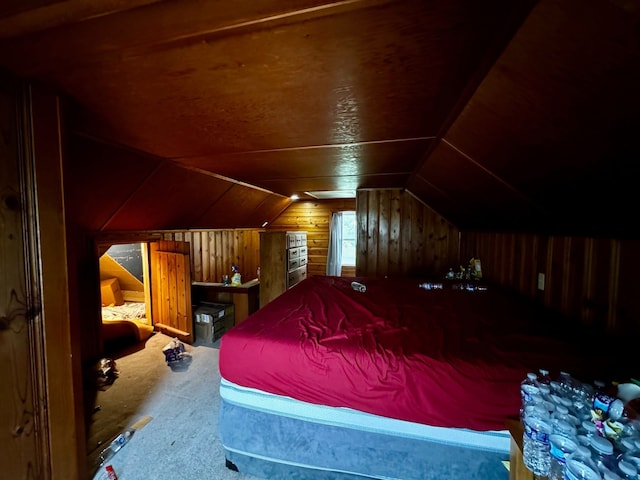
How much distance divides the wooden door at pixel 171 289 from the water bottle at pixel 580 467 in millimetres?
3349

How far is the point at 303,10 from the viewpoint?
717mm

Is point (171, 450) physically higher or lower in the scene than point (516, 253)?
lower

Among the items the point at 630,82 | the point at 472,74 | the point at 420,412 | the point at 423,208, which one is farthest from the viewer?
the point at 423,208

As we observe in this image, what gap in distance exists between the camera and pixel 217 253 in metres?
4.38

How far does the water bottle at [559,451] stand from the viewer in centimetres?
72

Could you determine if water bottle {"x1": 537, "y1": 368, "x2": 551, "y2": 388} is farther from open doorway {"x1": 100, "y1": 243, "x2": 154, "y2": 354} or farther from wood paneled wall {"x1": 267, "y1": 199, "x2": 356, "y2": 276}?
open doorway {"x1": 100, "y1": 243, "x2": 154, "y2": 354}

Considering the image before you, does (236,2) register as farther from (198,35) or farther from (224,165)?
(224,165)

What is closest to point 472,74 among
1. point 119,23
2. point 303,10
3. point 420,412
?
point 303,10

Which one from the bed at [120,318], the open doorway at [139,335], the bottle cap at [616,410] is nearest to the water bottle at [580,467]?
the bottle cap at [616,410]

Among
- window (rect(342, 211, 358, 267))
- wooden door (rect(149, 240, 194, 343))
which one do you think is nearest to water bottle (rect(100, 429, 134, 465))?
wooden door (rect(149, 240, 194, 343))

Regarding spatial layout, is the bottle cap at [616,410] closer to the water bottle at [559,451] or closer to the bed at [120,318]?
the water bottle at [559,451]

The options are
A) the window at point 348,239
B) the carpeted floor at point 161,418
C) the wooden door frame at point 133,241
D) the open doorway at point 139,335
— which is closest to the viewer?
the carpeted floor at point 161,418

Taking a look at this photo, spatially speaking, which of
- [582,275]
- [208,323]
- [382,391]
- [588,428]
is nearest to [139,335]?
[208,323]

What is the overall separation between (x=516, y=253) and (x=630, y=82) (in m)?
1.94
